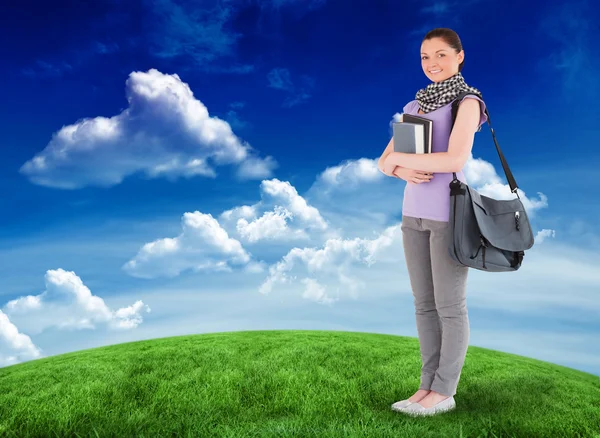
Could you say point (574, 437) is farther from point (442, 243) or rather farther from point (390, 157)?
point (390, 157)

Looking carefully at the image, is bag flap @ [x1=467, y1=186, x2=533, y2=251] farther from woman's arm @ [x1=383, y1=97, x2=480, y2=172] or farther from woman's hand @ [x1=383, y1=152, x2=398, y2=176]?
woman's hand @ [x1=383, y1=152, x2=398, y2=176]

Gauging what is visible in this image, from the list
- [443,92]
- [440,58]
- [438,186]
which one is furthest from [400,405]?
[440,58]

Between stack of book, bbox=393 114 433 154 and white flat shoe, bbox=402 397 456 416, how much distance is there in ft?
5.89

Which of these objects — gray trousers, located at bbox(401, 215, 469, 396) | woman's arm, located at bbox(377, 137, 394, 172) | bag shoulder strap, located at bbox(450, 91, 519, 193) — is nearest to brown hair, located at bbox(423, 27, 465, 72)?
bag shoulder strap, located at bbox(450, 91, 519, 193)

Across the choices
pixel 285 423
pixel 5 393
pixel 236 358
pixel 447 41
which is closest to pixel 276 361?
pixel 236 358

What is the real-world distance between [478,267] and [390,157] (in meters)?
0.96

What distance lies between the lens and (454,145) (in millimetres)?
3293

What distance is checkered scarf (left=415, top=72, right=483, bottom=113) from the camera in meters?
3.44

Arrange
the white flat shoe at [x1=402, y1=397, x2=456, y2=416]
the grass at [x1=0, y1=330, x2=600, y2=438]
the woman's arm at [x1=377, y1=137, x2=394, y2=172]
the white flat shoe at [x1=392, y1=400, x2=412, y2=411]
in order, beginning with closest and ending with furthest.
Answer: the grass at [x1=0, y1=330, x2=600, y2=438] → the white flat shoe at [x1=402, y1=397, x2=456, y2=416] → the white flat shoe at [x1=392, y1=400, x2=412, y2=411] → the woman's arm at [x1=377, y1=137, x2=394, y2=172]

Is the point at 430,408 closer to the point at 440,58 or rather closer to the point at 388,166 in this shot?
the point at 388,166

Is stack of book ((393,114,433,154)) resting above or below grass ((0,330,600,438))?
above

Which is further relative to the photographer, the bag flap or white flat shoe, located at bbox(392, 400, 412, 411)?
white flat shoe, located at bbox(392, 400, 412, 411)

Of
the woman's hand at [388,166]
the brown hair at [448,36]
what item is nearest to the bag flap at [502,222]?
the woman's hand at [388,166]

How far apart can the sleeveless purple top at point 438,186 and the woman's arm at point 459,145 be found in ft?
0.29
